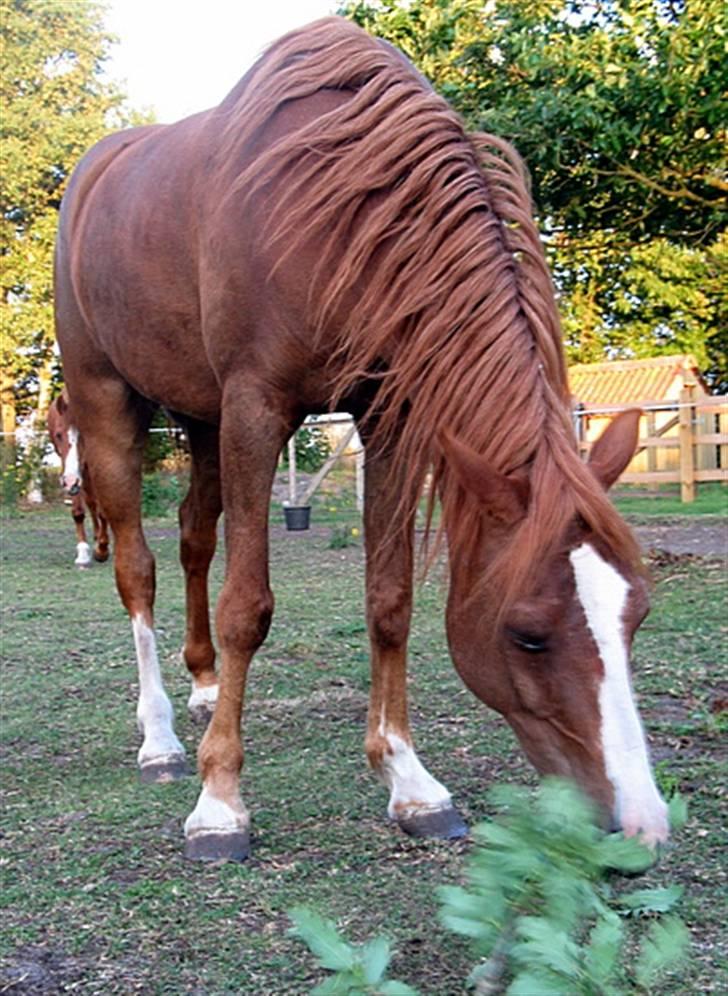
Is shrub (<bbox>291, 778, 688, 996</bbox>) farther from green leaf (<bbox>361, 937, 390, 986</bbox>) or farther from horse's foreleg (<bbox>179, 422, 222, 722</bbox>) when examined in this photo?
horse's foreleg (<bbox>179, 422, 222, 722</bbox>)

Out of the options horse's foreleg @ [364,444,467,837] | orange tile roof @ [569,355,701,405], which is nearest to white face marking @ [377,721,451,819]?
horse's foreleg @ [364,444,467,837]

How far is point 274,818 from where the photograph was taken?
3.02 meters

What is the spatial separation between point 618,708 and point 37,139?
1056 inches

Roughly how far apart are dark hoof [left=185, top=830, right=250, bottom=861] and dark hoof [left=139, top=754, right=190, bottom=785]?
2.31 ft

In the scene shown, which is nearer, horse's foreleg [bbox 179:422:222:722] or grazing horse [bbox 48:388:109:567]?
horse's foreleg [bbox 179:422:222:722]

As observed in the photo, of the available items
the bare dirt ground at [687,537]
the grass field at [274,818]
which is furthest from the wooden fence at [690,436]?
the grass field at [274,818]

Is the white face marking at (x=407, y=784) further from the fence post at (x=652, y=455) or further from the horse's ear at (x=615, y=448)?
the fence post at (x=652, y=455)

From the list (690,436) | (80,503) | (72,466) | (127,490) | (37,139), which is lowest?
(80,503)

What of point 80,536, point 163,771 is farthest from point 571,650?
point 80,536

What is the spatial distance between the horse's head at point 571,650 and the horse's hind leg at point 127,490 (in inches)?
71.2

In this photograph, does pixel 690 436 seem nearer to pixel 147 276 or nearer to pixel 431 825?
pixel 147 276

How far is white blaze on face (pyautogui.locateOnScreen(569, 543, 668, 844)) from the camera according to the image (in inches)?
74.7

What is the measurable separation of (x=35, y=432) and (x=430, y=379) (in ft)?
62.4

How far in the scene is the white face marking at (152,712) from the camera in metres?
3.54
